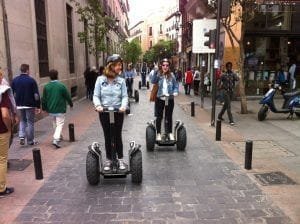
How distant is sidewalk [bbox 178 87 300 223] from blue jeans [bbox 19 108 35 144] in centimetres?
403

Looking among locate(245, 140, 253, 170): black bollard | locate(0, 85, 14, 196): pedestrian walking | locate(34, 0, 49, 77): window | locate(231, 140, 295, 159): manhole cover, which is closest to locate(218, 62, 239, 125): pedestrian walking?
locate(231, 140, 295, 159): manhole cover

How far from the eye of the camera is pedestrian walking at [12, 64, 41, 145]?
825 cm

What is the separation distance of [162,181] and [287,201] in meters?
1.77

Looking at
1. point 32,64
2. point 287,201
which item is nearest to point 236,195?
point 287,201

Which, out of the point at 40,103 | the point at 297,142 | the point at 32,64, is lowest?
the point at 297,142

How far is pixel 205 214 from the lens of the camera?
183 inches

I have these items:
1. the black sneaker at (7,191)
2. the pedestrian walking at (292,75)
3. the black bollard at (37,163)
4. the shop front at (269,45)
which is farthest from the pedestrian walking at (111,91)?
the pedestrian walking at (292,75)

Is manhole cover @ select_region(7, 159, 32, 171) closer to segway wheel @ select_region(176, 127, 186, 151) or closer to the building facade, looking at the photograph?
segway wheel @ select_region(176, 127, 186, 151)

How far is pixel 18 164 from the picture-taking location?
22.7 ft

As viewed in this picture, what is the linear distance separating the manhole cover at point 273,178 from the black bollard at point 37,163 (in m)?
3.32

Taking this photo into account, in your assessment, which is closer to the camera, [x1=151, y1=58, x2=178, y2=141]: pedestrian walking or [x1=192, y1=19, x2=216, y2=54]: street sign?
[x1=151, y1=58, x2=178, y2=141]: pedestrian walking

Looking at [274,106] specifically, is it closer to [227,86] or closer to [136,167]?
[227,86]

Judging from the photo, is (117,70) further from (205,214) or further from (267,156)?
(267,156)

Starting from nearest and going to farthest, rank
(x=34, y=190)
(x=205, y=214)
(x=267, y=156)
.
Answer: (x=205, y=214)
(x=34, y=190)
(x=267, y=156)
